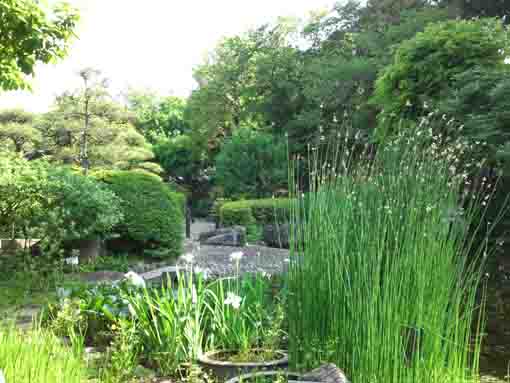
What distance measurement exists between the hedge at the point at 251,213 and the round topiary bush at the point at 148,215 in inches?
174

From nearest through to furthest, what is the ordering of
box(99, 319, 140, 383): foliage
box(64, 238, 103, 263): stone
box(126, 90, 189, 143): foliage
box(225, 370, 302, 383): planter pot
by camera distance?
box(225, 370, 302, 383): planter pot, box(99, 319, 140, 383): foliage, box(64, 238, 103, 263): stone, box(126, 90, 189, 143): foliage

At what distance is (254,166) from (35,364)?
15372 mm

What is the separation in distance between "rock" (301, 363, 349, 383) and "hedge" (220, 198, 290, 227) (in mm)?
10201

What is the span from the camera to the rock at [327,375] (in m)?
2.27

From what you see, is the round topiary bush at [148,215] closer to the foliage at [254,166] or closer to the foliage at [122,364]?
the foliage at [122,364]

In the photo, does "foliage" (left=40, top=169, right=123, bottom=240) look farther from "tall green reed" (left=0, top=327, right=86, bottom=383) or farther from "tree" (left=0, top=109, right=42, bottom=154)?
"tree" (left=0, top=109, right=42, bottom=154)

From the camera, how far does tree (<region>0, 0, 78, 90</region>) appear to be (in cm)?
514

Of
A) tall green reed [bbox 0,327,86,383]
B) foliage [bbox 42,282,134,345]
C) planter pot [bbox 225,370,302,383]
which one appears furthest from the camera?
foliage [bbox 42,282,134,345]

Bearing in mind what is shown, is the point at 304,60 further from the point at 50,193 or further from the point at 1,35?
the point at 1,35

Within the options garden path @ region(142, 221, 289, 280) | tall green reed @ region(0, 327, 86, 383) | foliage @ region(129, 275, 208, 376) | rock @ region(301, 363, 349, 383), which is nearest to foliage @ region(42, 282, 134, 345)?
foliage @ region(129, 275, 208, 376)

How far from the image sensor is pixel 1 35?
534cm

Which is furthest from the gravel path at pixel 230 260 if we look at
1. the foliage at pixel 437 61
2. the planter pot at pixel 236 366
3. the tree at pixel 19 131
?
the tree at pixel 19 131

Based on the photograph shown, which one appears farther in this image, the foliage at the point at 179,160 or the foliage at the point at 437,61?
the foliage at the point at 179,160

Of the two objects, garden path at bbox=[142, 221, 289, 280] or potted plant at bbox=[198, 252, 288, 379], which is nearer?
potted plant at bbox=[198, 252, 288, 379]
